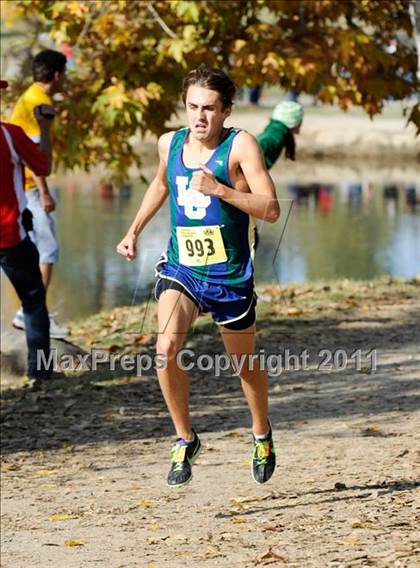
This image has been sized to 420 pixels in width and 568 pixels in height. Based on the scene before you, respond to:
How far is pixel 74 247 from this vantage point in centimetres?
2361

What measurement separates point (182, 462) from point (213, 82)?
179 centimetres

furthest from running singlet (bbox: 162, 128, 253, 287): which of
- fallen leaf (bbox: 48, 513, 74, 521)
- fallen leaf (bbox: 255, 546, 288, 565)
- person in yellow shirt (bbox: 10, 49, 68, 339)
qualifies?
person in yellow shirt (bbox: 10, 49, 68, 339)

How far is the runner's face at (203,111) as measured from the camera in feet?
21.2

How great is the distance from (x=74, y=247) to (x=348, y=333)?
12.1 metres

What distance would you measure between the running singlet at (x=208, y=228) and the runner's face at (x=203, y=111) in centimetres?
10

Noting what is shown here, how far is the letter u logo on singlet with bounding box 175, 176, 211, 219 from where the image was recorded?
646 cm

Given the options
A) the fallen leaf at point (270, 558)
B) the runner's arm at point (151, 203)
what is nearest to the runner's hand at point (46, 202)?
the runner's arm at point (151, 203)

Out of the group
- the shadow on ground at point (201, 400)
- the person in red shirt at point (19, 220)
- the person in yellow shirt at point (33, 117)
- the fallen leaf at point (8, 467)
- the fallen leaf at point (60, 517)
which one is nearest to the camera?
the fallen leaf at point (60, 517)

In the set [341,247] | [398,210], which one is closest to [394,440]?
[341,247]

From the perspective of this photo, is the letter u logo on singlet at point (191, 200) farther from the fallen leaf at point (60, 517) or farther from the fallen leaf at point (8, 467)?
the fallen leaf at point (8, 467)

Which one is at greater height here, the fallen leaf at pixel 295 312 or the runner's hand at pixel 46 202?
the runner's hand at pixel 46 202

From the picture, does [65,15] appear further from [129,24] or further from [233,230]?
[233,230]

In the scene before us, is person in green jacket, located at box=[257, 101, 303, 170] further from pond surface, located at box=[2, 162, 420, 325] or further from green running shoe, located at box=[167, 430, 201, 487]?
green running shoe, located at box=[167, 430, 201, 487]

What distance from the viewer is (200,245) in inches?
256
